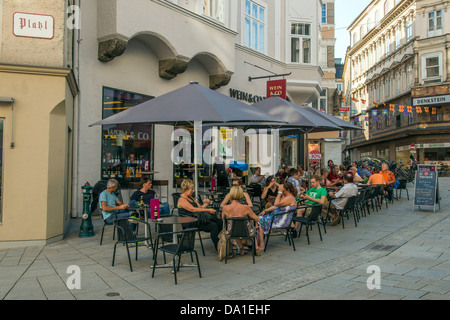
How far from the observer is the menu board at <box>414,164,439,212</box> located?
1215cm

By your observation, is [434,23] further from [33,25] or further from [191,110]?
[33,25]

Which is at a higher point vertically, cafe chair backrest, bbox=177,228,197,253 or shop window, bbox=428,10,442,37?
shop window, bbox=428,10,442,37

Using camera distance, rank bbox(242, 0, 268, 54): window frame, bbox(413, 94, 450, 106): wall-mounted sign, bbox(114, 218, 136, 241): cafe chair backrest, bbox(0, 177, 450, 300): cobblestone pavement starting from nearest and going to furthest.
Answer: bbox(0, 177, 450, 300): cobblestone pavement → bbox(114, 218, 136, 241): cafe chair backrest → bbox(242, 0, 268, 54): window frame → bbox(413, 94, 450, 106): wall-mounted sign

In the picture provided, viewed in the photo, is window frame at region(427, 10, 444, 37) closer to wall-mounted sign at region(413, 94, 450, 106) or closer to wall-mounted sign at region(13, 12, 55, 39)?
wall-mounted sign at region(413, 94, 450, 106)

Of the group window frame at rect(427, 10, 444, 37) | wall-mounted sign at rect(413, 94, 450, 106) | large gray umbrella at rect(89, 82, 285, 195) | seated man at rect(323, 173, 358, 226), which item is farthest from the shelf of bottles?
window frame at rect(427, 10, 444, 37)

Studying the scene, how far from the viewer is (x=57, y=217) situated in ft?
25.9

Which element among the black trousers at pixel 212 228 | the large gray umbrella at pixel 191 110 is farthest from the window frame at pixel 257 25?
the black trousers at pixel 212 228

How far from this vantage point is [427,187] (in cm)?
1236

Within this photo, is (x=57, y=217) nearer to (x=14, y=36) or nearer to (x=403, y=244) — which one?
(x=14, y=36)

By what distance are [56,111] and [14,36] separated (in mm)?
1570

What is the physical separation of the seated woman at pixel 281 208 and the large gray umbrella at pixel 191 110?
4.94 ft

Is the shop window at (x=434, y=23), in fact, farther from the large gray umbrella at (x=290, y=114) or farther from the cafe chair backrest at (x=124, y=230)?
the cafe chair backrest at (x=124, y=230)

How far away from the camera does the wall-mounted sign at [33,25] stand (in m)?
7.53

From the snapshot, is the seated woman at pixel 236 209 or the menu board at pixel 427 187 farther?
the menu board at pixel 427 187
